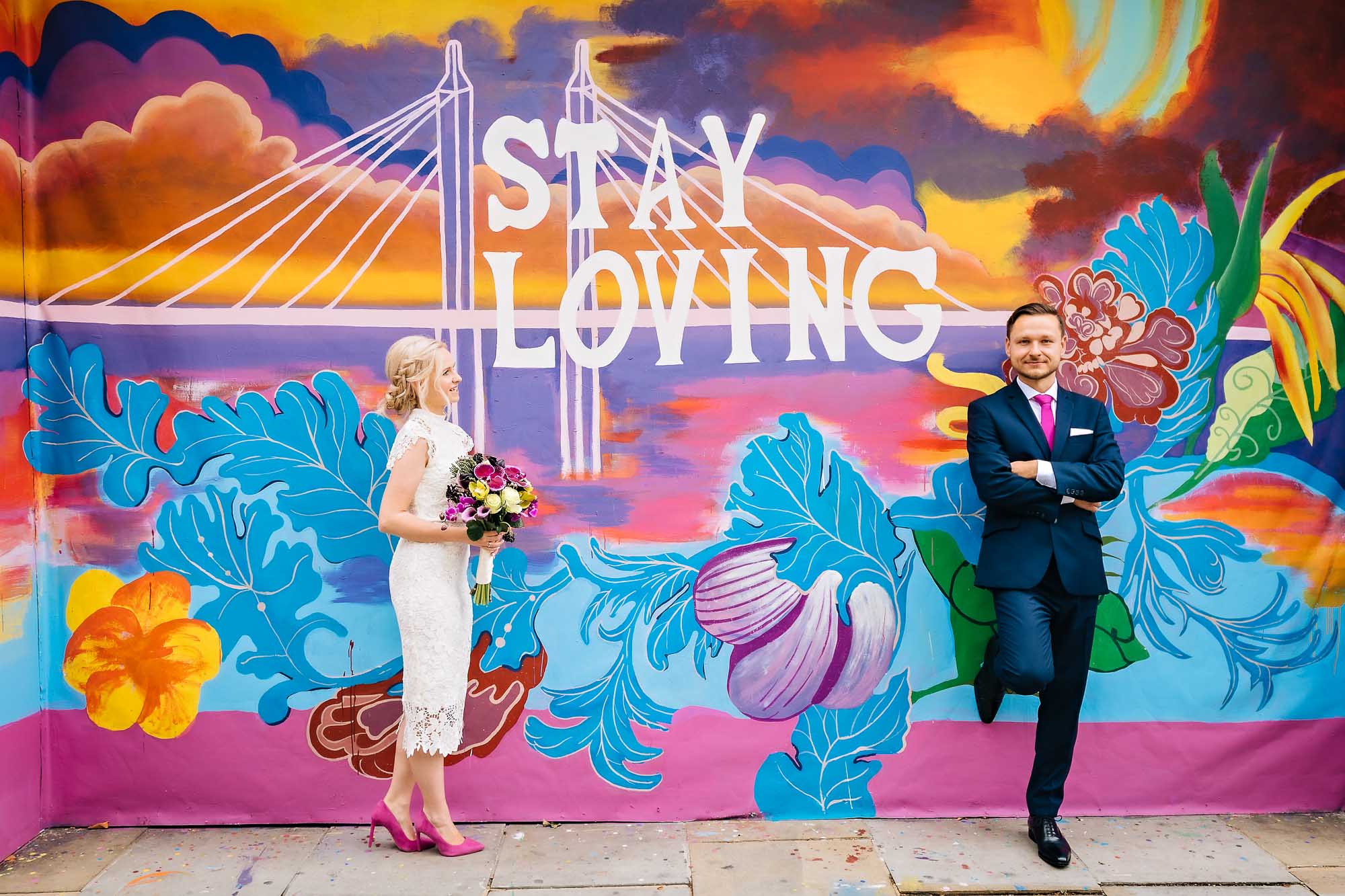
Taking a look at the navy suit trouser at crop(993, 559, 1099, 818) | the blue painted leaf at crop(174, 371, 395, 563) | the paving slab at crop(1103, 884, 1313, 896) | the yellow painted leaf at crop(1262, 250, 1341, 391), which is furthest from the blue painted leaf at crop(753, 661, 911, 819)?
the yellow painted leaf at crop(1262, 250, 1341, 391)

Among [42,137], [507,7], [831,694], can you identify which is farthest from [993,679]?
[42,137]

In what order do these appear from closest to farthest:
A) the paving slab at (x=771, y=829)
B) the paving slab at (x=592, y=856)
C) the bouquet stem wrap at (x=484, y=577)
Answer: the paving slab at (x=592, y=856) → the bouquet stem wrap at (x=484, y=577) → the paving slab at (x=771, y=829)

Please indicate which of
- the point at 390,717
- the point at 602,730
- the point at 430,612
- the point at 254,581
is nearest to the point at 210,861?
the point at 390,717

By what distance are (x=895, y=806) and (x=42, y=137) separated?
4381mm

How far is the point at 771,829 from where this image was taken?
148 inches

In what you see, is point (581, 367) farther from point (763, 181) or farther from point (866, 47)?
point (866, 47)

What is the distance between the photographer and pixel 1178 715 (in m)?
3.91

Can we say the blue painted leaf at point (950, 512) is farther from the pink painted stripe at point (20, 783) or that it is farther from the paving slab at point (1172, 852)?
the pink painted stripe at point (20, 783)

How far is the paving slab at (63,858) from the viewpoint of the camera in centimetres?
331

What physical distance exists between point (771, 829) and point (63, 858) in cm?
266

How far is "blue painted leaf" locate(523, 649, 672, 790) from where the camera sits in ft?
12.6

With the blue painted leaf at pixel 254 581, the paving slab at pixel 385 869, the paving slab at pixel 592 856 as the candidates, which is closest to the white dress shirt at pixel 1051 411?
the paving slab at pixel 592 856

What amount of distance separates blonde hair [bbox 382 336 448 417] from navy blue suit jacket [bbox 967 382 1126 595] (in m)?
2.02

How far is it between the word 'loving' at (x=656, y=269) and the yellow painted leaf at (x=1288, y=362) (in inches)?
54.0
